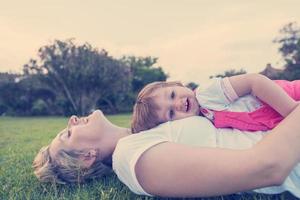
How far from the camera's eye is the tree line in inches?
1483

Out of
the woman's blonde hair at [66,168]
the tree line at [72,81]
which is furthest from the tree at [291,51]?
the woman's blonde hair at [66,168]

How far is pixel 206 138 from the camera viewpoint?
2.72 metres

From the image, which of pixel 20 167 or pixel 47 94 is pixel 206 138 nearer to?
pixel 20 167

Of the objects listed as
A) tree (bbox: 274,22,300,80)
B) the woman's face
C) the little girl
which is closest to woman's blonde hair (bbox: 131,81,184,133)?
the little girl

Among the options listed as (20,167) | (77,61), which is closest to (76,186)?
(20,167)

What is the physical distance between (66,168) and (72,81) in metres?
35.4

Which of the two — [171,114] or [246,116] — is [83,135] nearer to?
[171,114]

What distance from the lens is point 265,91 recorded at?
2.73 metres

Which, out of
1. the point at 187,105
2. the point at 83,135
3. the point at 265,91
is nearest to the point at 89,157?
the point at 83,135

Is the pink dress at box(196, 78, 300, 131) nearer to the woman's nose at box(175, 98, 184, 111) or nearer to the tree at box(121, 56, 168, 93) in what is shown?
the woman's nose at box(175, 98, 184, 111)

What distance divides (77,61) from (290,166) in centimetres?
3654

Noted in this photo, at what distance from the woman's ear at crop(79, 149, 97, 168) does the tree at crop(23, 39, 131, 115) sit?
34.6m

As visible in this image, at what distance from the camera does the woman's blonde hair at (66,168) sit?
3227mm

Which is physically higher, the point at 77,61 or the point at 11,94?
the point at 77,61
